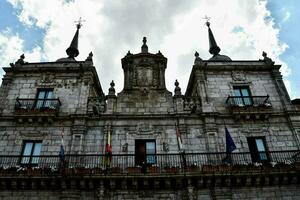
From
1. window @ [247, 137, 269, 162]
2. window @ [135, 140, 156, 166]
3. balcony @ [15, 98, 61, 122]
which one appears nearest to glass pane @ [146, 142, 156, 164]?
window @ [135, 140, 156, 166]

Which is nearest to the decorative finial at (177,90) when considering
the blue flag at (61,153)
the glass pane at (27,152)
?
the blue flag at (61,153)

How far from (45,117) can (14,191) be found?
474 cm

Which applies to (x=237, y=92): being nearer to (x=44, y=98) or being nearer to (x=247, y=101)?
(x=247, y=101)

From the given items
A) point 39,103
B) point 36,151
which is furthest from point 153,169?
point 39,103

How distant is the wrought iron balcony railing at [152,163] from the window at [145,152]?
114 mm

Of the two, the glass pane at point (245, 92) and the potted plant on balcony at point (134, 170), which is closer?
the potted plant on balcony at point (134, 170)

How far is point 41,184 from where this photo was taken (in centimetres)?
1582

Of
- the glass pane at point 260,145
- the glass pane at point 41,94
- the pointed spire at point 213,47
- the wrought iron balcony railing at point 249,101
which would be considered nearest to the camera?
the glass pane at point 260,145

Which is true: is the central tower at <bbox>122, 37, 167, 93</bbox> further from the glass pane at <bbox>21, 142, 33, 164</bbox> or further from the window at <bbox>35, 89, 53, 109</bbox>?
the glass pane at <bbox>21, 142, 33, 164</bbox>

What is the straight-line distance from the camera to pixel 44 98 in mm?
20344

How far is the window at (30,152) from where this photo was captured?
1716cm

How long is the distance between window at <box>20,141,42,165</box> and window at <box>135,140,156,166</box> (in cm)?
567

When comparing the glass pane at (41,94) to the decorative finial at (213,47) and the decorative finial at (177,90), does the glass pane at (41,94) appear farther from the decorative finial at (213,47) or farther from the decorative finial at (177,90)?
the decorative finial at (213,47)

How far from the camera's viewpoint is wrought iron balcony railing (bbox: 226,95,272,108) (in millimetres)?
19591
